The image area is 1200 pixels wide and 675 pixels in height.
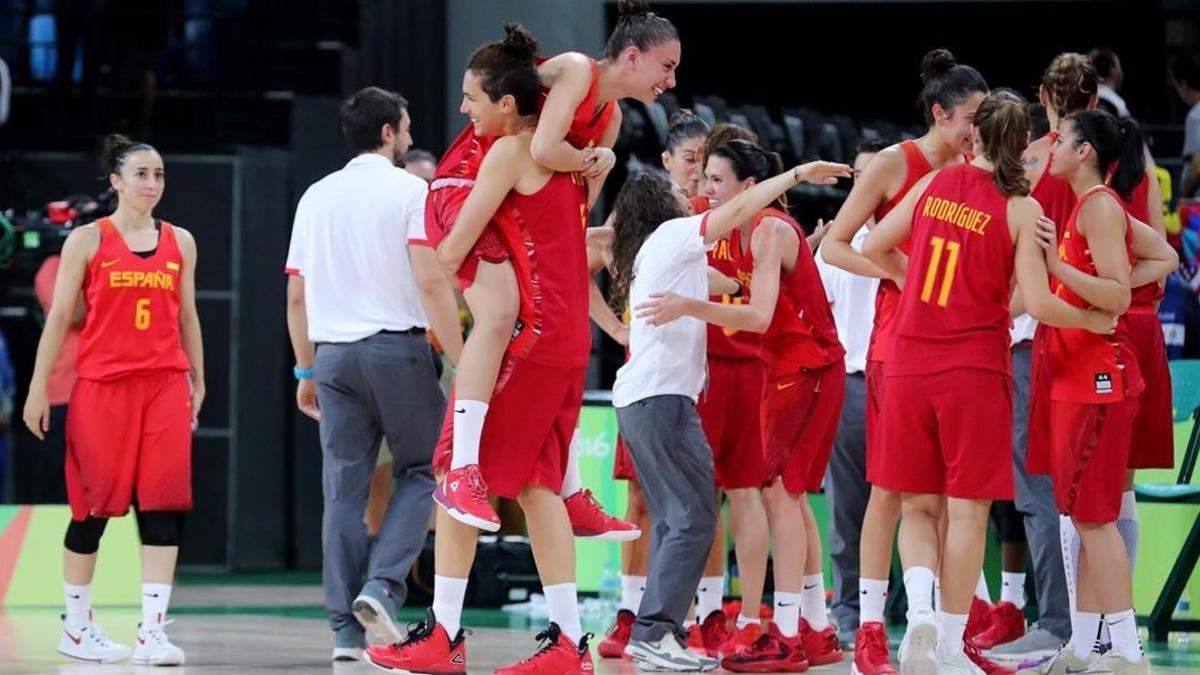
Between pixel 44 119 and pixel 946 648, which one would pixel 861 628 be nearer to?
pixel 946 648

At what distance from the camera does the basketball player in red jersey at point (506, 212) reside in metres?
4.88

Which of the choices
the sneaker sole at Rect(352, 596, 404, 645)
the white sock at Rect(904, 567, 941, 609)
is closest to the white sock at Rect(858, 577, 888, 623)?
the white sock at Rect(904, 567, 941, 609)

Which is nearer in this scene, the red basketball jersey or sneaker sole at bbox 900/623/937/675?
sneaker sole at bbox 900/623/937/675

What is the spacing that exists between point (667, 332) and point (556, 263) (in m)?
1.14

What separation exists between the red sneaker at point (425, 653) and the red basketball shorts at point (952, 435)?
128 centimetres

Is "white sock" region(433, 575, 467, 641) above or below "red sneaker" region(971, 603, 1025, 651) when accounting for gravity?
above

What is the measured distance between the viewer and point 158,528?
6508 mm

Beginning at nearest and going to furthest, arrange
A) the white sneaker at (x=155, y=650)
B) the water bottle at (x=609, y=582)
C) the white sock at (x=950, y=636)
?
the white sock at (x=950, y=636) < the white sneaker at (x=155, y=650) < the water bottle at (x=609, y=582)

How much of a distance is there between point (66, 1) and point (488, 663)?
6864 millimetres

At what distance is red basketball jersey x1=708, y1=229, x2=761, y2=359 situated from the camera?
21.0 feet

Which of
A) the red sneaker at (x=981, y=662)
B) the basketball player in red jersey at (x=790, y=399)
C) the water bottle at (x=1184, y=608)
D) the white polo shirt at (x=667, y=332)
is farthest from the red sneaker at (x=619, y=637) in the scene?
the water bottle at (x=1184, y=608)

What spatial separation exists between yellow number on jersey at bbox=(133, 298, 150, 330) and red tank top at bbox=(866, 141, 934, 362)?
2.46 meters

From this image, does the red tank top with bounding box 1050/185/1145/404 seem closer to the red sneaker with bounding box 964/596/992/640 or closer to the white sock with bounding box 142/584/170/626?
the red sneaker with bounding box 964/596/992/640

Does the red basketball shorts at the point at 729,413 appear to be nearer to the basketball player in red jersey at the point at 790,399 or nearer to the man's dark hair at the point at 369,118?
the basketball player in red jersey at the point at 790,399
